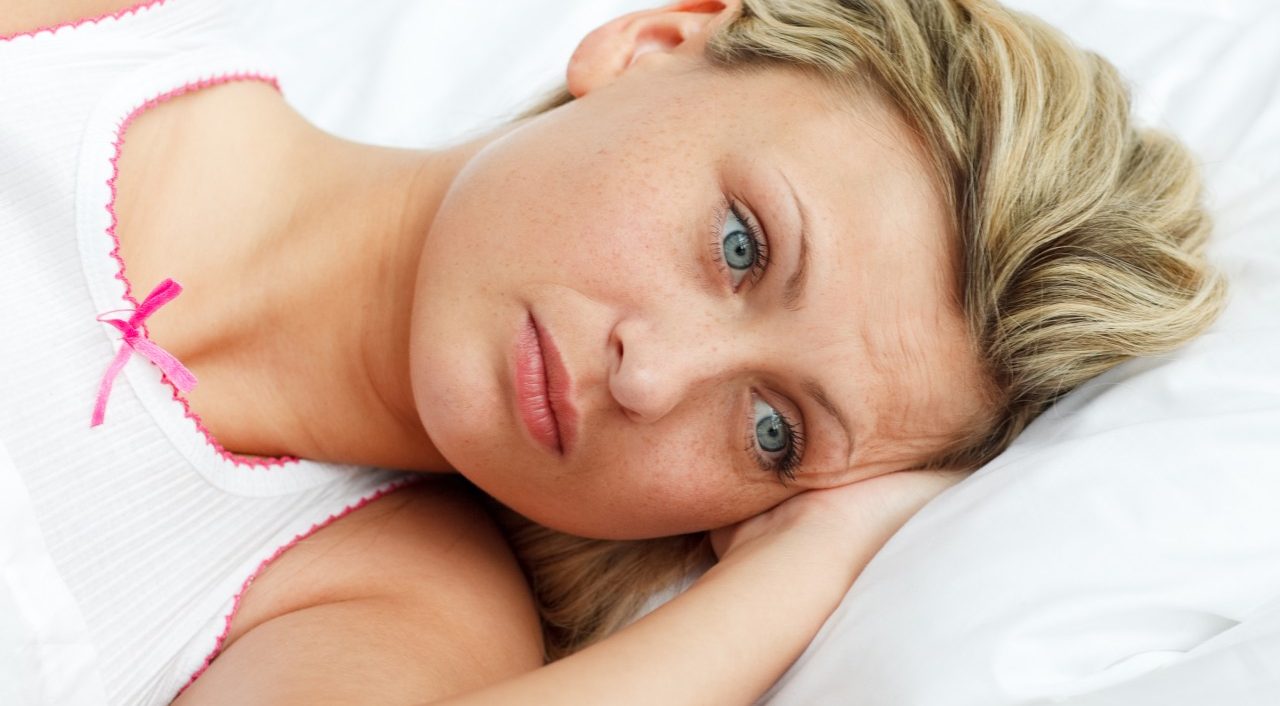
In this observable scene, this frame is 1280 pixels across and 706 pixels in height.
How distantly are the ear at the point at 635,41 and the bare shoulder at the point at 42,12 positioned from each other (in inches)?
24.9

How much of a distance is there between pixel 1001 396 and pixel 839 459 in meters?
0.23

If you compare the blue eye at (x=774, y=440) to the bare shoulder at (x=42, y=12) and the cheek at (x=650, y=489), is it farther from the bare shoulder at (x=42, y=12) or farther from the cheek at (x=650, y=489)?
the bare shoulder at (x=42, y=12)

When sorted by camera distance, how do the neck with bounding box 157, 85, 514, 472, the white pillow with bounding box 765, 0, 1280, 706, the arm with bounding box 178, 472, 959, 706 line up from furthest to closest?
1. the neck with bounding box 157, 85, 514, 472
2. the arm with bounding box 178, 472, 959, 706
3. the white pillow with bounding box 765, 0, 1280, 706

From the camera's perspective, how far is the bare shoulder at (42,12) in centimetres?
150

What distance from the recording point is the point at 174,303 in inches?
61.3

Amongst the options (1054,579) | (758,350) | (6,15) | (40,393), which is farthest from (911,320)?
(6,15)

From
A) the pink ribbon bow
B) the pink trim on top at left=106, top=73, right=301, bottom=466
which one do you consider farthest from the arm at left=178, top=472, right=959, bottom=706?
the pink ribbon bow

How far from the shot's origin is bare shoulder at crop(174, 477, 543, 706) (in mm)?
1391

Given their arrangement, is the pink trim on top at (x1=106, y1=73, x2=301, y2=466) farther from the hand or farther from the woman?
the hand

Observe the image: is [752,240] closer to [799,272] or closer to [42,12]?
[799,272]

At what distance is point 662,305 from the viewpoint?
136 cm

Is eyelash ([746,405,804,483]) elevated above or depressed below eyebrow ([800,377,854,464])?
below

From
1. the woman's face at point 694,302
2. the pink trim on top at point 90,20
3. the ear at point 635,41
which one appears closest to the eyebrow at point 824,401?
the woman's face at point 694,302

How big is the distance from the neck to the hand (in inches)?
20.9
